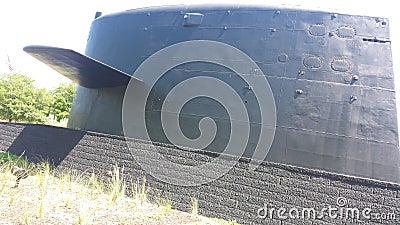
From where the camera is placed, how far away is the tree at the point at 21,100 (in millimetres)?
21906

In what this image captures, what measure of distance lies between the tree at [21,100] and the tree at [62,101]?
6764mm

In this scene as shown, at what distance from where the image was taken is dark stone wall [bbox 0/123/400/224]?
16.6 ft

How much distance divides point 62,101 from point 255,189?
3054 centimetres

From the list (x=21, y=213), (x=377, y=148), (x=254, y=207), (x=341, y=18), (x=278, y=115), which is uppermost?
(x=341, y=18)

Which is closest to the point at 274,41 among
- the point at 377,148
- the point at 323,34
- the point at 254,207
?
the point at 323,34

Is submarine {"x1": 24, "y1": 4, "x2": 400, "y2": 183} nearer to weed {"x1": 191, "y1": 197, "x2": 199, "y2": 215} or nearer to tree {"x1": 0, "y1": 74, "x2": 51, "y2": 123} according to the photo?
weed {"x1": 191, "y1": 197, "x2": 199, "y2": 215}

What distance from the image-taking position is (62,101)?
3259cm

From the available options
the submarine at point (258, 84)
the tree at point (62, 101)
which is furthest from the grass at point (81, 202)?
the tree at point (62, 101)

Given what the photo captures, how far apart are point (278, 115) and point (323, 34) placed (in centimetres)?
176

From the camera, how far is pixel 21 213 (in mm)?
4668

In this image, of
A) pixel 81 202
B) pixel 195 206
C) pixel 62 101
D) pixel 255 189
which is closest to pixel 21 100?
pixel 62 101

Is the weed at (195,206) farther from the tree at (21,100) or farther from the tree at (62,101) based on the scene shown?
the tree at (62,101)

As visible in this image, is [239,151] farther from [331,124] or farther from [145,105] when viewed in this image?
[145,105]

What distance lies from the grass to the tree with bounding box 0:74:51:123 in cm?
1645
